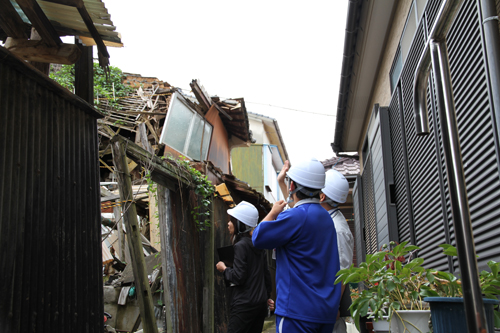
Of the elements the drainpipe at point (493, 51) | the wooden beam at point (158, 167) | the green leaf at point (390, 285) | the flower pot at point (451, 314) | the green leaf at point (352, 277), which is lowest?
the flower pot at point (451, 314)

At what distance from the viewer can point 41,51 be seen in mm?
4016

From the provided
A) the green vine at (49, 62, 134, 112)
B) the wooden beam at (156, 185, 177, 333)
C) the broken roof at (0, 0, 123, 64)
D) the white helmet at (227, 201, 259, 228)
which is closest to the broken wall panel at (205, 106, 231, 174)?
the green vine at (49, 62, 134, 112)

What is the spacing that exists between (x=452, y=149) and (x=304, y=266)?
Answer: 5.36 feet

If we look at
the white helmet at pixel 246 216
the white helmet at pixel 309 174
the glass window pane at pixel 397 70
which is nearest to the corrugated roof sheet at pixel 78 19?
the white helmet at pixel 309 174

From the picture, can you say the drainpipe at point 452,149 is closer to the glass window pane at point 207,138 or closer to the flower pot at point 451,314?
the flower pot at point 451,314

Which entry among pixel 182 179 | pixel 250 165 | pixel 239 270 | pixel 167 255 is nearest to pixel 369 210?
pixel 182 179

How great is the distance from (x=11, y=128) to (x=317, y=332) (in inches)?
104

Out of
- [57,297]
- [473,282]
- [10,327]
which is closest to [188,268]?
[57,297]

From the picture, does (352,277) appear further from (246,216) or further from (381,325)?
(246,216)

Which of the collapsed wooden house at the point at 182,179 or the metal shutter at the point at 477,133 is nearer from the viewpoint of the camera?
the metal shutter at the point at 477,133

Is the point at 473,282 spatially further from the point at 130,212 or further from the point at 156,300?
the point at 156,300

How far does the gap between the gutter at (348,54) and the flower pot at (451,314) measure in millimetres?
5271

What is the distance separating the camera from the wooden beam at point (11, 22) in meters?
3.70

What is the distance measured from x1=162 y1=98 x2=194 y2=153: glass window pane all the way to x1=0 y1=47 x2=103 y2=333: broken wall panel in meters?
6.41
